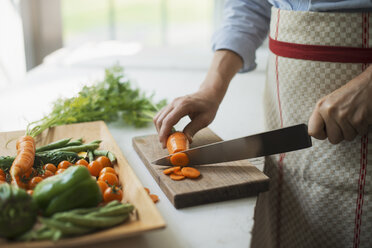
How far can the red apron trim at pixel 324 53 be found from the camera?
1.20 meters

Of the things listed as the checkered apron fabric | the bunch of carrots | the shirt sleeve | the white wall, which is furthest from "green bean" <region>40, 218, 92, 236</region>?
the white wall

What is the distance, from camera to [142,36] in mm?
8219

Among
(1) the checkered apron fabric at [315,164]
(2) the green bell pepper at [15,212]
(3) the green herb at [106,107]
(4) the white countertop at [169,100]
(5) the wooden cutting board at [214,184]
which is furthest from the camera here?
(3) the green herb at [106,107]

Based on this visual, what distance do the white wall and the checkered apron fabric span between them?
2472 mm

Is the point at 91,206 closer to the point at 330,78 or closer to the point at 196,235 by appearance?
the point at 196,235

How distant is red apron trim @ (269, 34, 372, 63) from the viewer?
3.94ft

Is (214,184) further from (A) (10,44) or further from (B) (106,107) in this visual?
(A) (10,44)

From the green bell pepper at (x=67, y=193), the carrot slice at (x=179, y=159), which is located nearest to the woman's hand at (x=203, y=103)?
the carrot slice at (x=179, y=159)

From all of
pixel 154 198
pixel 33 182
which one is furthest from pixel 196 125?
pixel 33 182

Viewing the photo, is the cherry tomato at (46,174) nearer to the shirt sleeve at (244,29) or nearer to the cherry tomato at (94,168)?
the cherry tomato at (94,168)

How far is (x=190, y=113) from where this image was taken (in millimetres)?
1458

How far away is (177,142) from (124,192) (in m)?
0.28

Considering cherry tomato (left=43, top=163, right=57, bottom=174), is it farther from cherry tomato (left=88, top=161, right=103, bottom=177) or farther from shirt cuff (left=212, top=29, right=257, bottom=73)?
shirt cuff (left=212, top=29, right=257, bottom=73)

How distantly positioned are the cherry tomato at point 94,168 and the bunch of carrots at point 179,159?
8.1 inches
